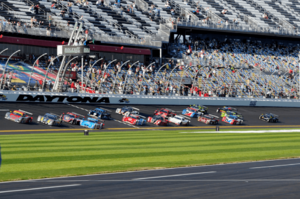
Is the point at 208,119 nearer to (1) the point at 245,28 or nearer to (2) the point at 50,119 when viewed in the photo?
(2) the point at 50,119

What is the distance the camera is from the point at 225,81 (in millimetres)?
67000

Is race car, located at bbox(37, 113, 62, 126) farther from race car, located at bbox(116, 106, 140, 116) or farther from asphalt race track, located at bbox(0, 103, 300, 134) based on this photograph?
race car, located at bbox(116, 106, 140, 116)

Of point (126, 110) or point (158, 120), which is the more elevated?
point (126, 110)

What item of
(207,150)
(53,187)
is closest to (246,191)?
(53,187)

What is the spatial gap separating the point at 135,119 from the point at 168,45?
110 feet

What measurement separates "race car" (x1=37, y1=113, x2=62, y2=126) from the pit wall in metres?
6.10

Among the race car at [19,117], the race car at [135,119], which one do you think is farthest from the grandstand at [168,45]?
the race car at [135,119]

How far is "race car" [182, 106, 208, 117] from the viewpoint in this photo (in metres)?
52.2

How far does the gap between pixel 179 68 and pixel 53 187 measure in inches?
2141

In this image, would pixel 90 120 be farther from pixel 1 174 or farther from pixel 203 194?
pixel 203 194

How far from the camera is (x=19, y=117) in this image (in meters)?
39.9

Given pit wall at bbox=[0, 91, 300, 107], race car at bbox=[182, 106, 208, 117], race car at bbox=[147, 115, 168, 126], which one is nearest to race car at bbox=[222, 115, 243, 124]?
race car at bbox=[182, 106, 208, 117]

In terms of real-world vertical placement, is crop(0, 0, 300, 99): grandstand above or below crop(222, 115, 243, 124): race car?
above

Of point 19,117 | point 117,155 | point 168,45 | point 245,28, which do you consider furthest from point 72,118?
point 245,28
